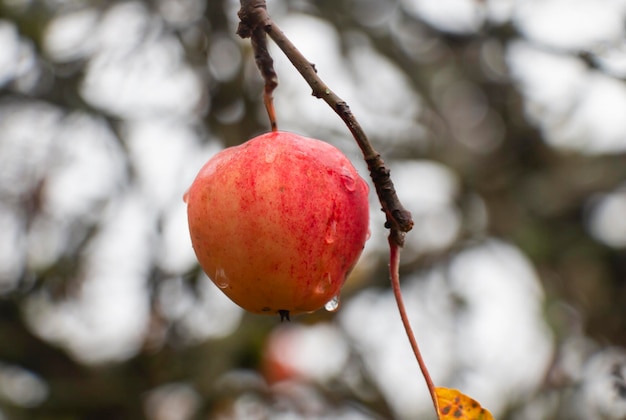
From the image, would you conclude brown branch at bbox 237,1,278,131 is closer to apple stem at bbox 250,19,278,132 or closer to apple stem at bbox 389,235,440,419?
apple stem at bbox 250,19,278,132

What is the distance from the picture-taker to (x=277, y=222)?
41.2 inches

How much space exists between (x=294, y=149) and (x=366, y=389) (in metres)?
1.72

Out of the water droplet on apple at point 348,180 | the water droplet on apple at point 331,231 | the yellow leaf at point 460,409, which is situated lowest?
the yellow leaf at point 460,409

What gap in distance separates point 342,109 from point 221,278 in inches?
12.5

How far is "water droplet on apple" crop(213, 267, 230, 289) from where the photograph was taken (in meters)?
1.09

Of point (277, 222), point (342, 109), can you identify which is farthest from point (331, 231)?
point (342, 109)

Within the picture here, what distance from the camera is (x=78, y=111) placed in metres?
2.58

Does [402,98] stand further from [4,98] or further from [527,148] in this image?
[4,98]

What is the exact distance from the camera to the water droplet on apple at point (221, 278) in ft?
3.57

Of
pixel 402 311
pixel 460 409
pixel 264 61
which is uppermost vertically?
pixel 264 61

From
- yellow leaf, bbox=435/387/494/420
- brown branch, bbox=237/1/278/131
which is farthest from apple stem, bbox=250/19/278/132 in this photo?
yellow leaf, bbox=435/387/494/420

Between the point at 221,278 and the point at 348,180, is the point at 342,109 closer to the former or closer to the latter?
the point at 348,180

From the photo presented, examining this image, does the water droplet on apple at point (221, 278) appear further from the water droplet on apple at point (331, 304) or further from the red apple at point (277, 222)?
the water droplet on apple at point (331, 304)

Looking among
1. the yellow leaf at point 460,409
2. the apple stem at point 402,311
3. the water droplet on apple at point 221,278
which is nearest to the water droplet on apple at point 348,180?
the apple stem at point 402,311
